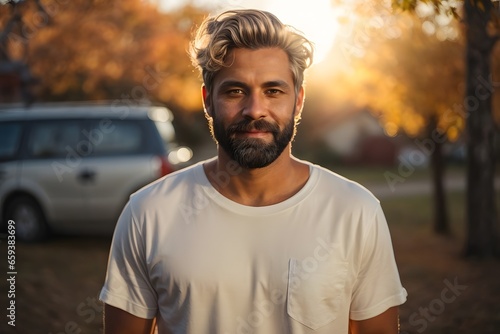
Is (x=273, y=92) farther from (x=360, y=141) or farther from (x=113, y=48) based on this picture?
(x=360, y=141)

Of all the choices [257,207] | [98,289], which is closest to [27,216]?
[98,289]

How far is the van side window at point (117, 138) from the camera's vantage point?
35.8 feet

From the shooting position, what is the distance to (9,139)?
11.3m

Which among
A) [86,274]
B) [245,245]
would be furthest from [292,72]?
[86,274]

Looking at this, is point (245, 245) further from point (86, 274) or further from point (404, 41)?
point (404, 41)

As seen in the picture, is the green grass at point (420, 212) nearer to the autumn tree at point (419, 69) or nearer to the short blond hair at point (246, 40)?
the autumn tree at point (419, 69)

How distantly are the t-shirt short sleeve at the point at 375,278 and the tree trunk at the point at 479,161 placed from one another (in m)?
8.28

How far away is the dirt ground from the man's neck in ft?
15.5

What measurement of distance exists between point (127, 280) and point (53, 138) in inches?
363

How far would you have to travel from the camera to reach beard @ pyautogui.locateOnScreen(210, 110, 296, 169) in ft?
8.33

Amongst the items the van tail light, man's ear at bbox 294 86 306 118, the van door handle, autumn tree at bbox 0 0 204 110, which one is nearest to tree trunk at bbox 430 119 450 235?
autumn tree at bbox 0 0 204 110

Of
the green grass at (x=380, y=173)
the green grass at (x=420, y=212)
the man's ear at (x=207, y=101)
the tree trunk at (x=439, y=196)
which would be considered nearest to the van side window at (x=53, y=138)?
the tree trunk at (x=439, y=196)

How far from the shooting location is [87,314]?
764 centimetres

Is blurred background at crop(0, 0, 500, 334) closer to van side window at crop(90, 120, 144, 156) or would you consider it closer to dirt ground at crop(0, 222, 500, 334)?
dirt ground at crop(0, 222, 500, 334)
